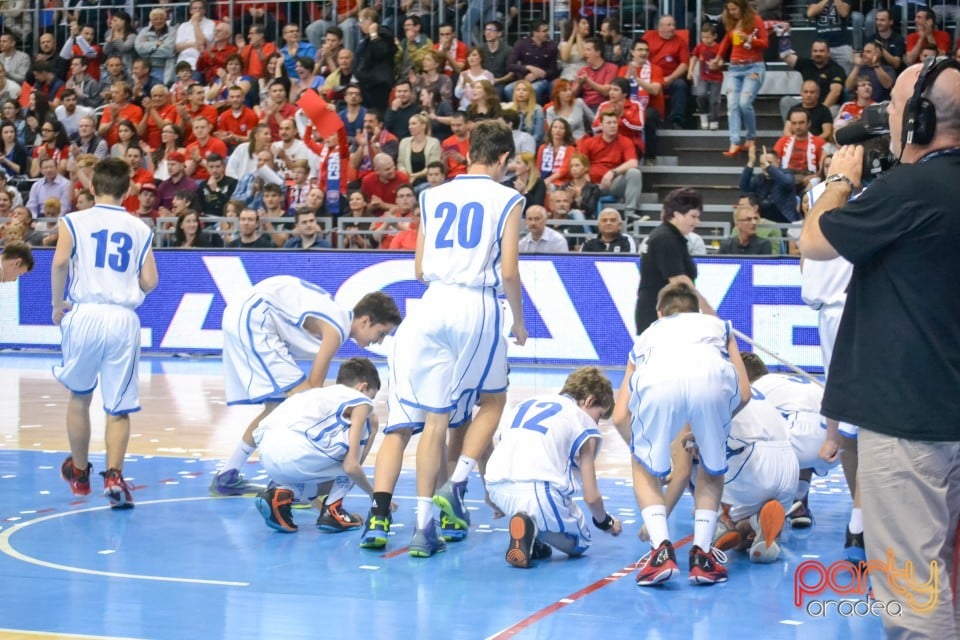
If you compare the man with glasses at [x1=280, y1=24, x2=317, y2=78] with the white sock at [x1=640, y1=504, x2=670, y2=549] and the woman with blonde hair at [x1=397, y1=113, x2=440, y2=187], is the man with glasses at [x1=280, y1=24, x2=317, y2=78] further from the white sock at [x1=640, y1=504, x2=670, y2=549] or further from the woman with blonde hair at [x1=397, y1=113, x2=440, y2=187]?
the white sock at [x1=640, y1=504, x2=670, y2=549]

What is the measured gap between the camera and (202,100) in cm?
1978

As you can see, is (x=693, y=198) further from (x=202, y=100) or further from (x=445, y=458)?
(x=202, y=100)

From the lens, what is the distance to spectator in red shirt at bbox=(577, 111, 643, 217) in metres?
16.1

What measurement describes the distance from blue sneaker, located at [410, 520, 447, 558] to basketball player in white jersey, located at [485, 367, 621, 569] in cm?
36

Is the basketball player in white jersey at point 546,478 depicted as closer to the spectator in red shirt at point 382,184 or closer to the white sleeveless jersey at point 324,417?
the white sleeveless jersey at point 324,417

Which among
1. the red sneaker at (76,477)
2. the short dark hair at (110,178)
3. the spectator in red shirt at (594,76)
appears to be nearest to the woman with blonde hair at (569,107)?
the spectator in red shirt at (594,76)

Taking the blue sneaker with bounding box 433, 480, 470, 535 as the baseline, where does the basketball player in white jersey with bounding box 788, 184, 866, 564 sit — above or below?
above

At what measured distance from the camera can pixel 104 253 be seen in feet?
25.8

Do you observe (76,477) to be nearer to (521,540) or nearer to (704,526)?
(521,540)

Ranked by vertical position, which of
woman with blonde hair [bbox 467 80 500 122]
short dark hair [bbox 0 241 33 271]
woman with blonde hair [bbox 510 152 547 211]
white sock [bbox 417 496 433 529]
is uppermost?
woman with blonde hair [bbox 467 80 500 122]

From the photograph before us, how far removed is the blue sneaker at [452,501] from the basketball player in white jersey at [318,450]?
0.39 meters

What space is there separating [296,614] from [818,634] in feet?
7.09

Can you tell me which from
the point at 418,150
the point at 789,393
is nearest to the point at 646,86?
the point at 418,150

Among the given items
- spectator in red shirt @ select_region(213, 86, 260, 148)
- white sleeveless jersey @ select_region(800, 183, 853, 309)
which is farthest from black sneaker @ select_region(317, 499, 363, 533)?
spectator in red shirt @ select_region(213, 86, 260, 148)
